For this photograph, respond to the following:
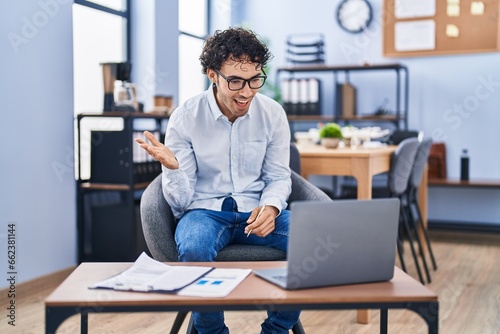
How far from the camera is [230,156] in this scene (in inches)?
87.5

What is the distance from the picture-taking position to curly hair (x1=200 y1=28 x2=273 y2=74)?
2.01 metres

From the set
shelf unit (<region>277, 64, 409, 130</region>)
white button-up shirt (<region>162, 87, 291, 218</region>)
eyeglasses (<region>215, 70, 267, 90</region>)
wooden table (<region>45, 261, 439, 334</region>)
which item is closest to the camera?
wooden table (<region>45, 261, 439, 334</region>)

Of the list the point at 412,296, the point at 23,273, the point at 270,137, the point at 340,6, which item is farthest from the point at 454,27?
the point at 412,296

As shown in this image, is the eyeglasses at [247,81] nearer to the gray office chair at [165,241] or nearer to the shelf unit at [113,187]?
the gray office chair at [165,241]

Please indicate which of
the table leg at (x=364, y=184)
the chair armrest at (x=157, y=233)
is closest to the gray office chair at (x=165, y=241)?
the chair armrest at (x=157, y=233)

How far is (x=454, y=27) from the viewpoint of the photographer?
486 centimetres

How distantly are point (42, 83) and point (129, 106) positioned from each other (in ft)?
1.59

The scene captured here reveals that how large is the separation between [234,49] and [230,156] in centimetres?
40

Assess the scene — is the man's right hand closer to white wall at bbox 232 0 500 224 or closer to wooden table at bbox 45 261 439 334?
wooden table at bbox 45 261 439 334

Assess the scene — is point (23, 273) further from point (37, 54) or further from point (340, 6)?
point (340, 6)

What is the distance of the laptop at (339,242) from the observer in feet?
4.31

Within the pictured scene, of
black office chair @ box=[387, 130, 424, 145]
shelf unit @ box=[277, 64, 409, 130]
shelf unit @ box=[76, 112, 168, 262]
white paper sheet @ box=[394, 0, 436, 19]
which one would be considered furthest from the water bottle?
shelf unit @ box=[76, 112, 168, 262]

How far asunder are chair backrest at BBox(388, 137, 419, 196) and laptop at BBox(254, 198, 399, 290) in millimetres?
1931

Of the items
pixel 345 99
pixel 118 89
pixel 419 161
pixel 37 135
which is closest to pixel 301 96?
pixel 345 99
